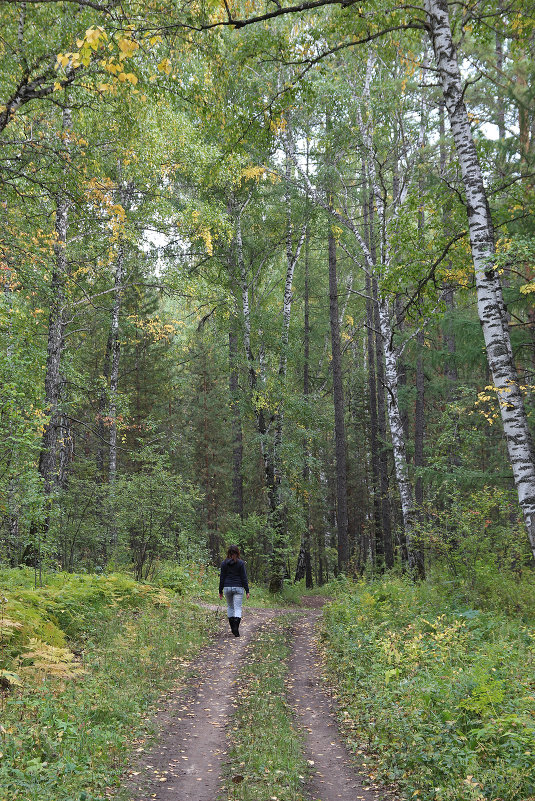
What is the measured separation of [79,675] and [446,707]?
15.2 ft

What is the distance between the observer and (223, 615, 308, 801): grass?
4.78 m

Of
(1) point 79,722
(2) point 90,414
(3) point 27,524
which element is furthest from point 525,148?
(2) point 90,414

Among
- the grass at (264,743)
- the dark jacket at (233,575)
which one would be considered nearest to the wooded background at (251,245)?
the dark jacket at (233,575)

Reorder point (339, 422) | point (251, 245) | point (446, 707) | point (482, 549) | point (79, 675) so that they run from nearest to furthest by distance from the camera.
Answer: point (446, 707) → point (79, 675) → point (482, 549) → point (339, 422) → point (251, 245)

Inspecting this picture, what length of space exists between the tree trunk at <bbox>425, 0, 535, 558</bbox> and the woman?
660 cm

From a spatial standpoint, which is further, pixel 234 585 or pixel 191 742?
pixel 234 585

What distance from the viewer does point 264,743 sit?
5.71m

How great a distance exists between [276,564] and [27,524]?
373 inches

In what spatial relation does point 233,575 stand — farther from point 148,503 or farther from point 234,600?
point 148,503

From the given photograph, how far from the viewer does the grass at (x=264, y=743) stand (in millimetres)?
4781

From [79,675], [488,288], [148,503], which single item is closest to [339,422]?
[148,503]

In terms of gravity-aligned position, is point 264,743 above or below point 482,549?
below

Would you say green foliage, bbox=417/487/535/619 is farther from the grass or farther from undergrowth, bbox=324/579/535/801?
the grass

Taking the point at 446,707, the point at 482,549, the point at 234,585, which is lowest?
the point at 446,707
